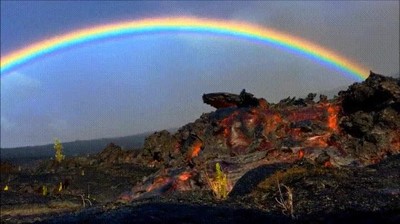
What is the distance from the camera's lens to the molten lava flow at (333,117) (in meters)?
20.0

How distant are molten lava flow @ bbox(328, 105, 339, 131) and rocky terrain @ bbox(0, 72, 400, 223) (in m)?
0.05

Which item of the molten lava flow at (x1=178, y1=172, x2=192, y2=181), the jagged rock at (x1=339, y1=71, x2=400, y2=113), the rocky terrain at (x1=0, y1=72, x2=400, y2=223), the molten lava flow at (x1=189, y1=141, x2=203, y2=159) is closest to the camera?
the rocky terrain at (x1=0, y1=72, x2=400, y2=223)

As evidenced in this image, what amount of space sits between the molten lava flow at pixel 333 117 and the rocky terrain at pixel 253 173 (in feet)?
0.16

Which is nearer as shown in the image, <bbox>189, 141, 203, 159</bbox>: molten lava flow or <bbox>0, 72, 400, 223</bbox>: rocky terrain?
<bbox>0, 72, 400, 223</bbox>: rocky terrain

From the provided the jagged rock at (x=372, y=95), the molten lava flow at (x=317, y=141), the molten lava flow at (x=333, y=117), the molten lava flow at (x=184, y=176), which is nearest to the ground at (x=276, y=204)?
the molten lava flow at (x=184, y=176)

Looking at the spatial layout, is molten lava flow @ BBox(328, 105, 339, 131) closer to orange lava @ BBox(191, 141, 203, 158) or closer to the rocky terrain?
the rocky terrain

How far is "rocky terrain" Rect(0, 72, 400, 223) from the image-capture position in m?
9.46

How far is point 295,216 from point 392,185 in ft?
12.1

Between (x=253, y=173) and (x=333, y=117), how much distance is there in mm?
6821

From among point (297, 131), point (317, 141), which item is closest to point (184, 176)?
point (297, 131)

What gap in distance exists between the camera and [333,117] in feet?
67.2

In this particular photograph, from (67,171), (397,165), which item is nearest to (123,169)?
(67,171)

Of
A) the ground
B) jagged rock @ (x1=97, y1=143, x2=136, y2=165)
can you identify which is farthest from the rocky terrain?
jagged rock @ (x1=97, y1=143, x2=136, y2=165)

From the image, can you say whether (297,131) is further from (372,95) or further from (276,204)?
(276,204)
